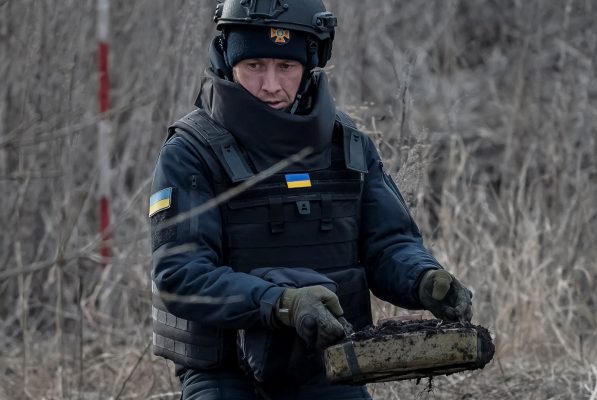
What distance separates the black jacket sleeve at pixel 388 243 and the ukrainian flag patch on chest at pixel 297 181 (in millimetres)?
248

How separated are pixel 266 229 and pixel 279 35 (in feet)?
1.82

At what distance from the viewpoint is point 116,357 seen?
226 inches

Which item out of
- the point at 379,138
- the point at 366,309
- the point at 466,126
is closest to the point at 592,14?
the point at 466,126

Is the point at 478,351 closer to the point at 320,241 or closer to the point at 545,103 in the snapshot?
the point at 320,241

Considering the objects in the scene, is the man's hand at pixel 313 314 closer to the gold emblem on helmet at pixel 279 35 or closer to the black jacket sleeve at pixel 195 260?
the black jacket sleeve at pixel 195 260

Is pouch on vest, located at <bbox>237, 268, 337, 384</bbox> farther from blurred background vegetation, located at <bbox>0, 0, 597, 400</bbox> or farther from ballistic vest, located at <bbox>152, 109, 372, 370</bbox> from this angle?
blurred background vegetation, located at <bbox>0, 0, 597, 400</bbox>

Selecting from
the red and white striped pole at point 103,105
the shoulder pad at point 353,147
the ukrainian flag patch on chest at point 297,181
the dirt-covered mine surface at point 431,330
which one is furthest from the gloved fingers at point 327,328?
the red and white striped pole at point 103,105

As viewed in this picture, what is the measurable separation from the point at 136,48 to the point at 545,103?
279 centimetres

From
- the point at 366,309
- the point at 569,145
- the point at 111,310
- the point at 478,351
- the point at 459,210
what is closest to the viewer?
the point at 478,351

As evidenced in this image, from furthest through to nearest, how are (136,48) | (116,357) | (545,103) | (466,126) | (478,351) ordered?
(466,126)
(545,103)
(136,48)
(116,357)
(478,351)

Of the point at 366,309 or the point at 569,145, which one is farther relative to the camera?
the point at 569,145

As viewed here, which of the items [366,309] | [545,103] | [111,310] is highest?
[366,309]

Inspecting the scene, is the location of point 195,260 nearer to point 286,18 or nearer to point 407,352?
point 407,352

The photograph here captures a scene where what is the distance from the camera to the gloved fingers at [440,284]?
3465 millimetres
